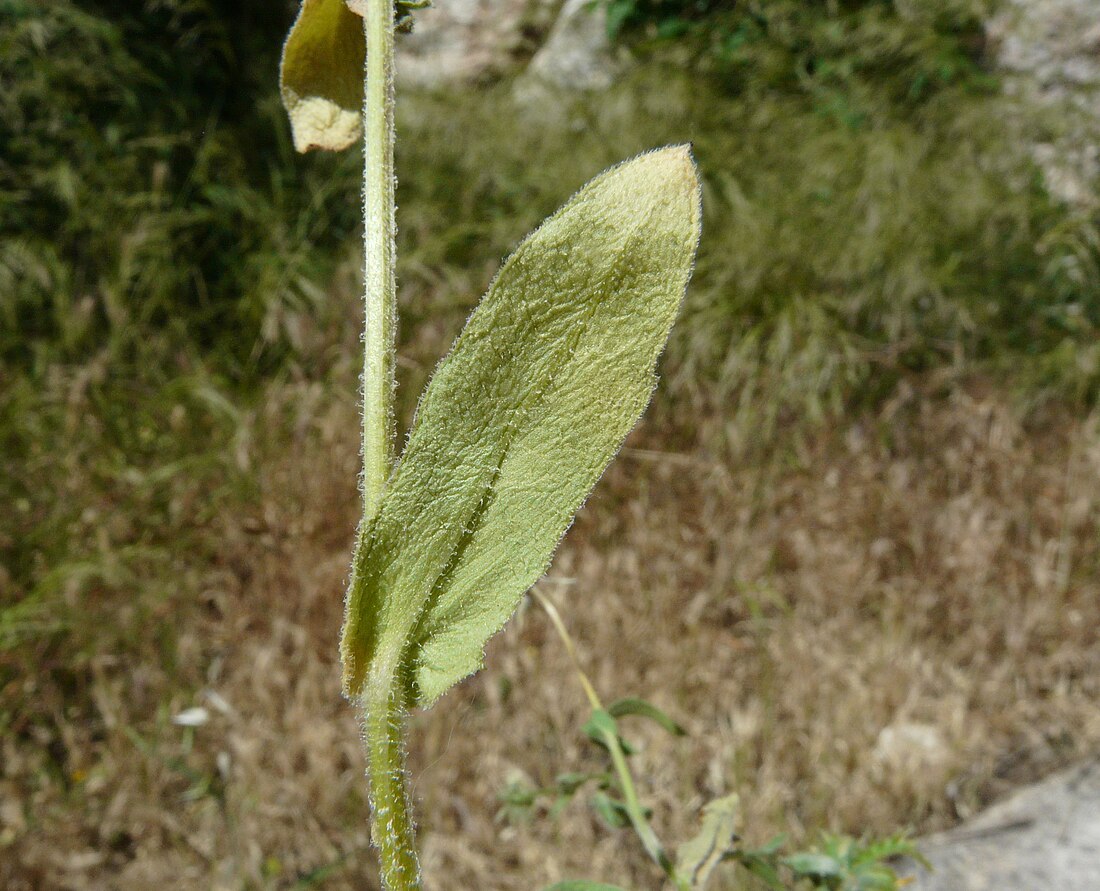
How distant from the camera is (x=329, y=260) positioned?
2734 millimetres

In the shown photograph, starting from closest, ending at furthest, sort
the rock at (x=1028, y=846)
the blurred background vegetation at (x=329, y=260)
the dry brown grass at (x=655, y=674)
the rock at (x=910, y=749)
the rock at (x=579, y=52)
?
the rock at (x=1028, y=846), the dry brown grass at (x=655, y=674), the rock at (x=910, y=749), the blurred background vegetation at (x=329, y=260), the rock at (x=579, y=52)

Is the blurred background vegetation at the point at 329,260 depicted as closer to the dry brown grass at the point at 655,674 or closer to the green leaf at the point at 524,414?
the dry brown grass at the point at 655,674

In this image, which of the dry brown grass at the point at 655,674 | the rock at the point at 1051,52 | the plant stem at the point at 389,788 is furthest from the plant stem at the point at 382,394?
the rock at the point at 1051,52

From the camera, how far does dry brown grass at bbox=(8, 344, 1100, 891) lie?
1635 millimetres

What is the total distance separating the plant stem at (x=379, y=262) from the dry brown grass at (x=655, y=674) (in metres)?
1.30

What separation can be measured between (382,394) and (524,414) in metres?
0.05

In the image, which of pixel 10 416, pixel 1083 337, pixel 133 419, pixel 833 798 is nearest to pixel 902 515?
pixel 833 798

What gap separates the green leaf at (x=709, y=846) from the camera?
23.7 inches

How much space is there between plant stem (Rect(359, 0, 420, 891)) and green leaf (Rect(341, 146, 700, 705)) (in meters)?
0.01

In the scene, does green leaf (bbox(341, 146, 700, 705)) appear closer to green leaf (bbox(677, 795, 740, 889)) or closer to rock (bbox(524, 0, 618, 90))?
green leaf (bbox(677, 795, 740, 889))

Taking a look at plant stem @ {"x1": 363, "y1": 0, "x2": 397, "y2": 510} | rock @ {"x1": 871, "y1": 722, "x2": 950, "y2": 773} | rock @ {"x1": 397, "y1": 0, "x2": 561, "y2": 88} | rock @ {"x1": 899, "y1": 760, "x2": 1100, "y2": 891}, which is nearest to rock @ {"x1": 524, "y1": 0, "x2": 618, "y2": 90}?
rock @ {"x1": 397, "y1": 0, "x2": 561, "y2": 88}

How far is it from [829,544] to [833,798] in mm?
648

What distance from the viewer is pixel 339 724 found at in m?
1.80

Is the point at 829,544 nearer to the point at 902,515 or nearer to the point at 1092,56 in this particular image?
the point at 902,515
